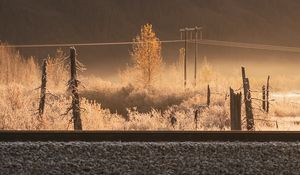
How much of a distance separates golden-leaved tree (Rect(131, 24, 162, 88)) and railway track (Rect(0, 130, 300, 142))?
227ft

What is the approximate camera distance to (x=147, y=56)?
261 feet

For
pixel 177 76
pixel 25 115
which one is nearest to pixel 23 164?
pixel 25 115

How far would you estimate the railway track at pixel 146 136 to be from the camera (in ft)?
18.9

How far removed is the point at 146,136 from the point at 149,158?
0.75 metres

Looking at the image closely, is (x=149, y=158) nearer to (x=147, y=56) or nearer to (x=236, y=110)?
(x=236, y=110)

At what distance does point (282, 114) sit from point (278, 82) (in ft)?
335

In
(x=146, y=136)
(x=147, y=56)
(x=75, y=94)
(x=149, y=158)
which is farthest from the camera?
(x=147, y=56)

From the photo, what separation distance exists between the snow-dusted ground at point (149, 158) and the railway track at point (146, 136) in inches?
17.4

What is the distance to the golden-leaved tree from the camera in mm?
78000

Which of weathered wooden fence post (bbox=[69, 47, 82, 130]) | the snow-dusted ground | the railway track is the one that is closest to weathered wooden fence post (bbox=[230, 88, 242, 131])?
weathered wooden fence post (bbox=[69, 47, 82, 130])

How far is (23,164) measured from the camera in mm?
5027

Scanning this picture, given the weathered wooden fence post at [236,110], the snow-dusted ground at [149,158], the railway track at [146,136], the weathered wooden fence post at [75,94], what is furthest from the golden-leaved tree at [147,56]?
the snow-dusted ground at [149,158]

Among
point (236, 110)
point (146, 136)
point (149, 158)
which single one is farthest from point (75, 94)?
point (149, 158)

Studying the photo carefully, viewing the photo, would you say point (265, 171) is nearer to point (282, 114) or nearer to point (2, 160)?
point (2, 160)
